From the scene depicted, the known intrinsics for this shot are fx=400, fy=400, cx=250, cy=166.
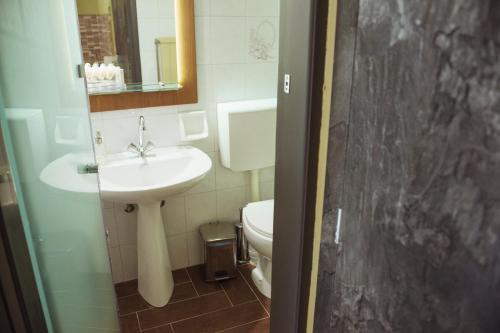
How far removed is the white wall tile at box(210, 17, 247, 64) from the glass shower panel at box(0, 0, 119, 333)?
2.78 feet

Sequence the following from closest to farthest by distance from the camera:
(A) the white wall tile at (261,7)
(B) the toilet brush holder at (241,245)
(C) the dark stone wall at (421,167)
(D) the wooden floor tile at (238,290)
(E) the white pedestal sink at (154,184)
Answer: (C) the dark stone wall at (421,167)
(E) the white pedestal sink at (154,184)
(A) the white wall tile at (261,7)
(D) the wooden floor tile at (238,290)
(B) the toilet brush holder at (241,245)

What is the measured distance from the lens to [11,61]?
0.78 m

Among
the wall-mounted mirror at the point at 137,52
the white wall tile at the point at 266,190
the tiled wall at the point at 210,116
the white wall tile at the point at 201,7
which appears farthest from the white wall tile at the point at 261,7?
the white wall tile at the point at 266,190

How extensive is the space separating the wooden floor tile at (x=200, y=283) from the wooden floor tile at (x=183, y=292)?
0.03 m

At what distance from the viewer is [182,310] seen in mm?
2111

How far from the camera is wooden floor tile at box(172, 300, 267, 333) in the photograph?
199cm

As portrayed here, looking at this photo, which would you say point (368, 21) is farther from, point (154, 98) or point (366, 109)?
point (154, 98)

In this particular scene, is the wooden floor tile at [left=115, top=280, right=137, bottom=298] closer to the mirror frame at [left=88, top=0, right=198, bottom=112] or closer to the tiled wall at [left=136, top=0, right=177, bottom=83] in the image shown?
the mirror frame at [left=88, top=0, right=198, bottom=112]

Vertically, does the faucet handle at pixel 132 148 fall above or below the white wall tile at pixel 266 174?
above

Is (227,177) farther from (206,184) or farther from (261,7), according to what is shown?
(261,7)

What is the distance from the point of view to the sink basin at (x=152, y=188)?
175cm

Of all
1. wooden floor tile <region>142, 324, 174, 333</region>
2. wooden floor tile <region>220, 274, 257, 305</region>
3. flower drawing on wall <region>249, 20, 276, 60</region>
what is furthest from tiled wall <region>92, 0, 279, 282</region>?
wooden floor tile <region>142, 324, 174, 333</region>

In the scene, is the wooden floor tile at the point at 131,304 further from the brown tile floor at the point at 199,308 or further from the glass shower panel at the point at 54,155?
the glass shower panel at the point at 54,155

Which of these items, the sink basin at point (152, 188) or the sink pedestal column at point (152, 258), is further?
the sink pedestal column at point (152, 258)
